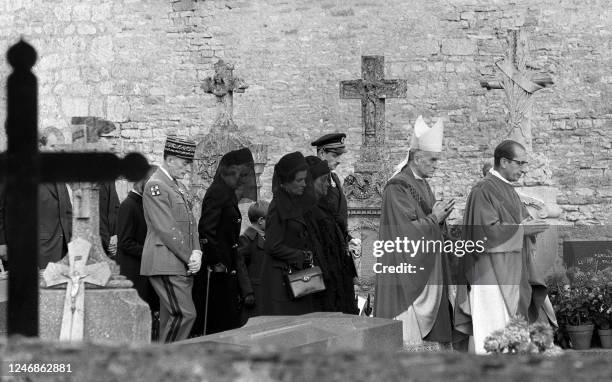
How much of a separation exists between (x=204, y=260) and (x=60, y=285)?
2.02 metres

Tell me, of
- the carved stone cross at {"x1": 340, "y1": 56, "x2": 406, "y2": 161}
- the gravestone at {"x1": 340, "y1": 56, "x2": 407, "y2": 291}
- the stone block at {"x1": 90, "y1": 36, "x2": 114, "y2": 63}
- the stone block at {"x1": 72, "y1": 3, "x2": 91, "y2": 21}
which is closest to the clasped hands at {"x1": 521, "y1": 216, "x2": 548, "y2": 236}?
the gravestone at {"x1": 340, "y1": 56, "x2": 407, "y2": 291}

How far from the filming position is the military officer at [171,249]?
7.74 metres

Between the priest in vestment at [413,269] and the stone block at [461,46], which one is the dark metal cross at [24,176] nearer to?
the priest in vestment at [413,269]

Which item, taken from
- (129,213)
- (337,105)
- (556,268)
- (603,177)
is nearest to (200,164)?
(129,213)

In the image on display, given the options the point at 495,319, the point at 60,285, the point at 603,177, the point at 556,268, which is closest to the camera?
the point at 60,285

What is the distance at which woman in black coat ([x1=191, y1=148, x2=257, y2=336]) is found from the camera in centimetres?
839

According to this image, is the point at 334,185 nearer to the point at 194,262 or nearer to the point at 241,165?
the point at 241,165

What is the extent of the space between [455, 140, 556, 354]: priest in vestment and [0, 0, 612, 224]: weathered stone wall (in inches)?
324

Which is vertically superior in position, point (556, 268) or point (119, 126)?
point (119, 126)

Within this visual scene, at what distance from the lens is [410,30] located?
1658 centimetres

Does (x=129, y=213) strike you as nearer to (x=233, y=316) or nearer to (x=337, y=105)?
(x=233, y=316)

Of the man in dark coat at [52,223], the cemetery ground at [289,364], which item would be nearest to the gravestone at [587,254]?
the man in dark coat at [52,223]

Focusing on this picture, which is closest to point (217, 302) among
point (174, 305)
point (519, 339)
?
point (174, 305)

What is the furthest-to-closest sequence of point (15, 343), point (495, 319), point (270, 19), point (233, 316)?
point (270, 19)
point (233, 316)
point (495, 319)
point (15, 343)
